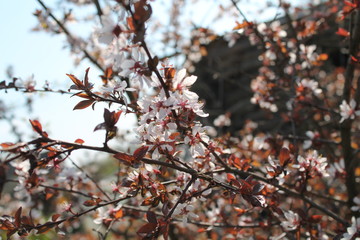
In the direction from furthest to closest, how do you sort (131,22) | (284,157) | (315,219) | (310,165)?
(315,219) < (310,165) < (284,157) < (131,22)

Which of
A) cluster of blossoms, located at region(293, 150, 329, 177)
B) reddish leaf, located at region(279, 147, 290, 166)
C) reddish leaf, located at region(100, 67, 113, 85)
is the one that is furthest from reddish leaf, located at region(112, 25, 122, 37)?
cluster of blossoms, located at region(293, 150, 329, 177)

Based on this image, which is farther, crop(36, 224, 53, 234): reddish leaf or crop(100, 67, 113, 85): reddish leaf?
crop(100, 67, 113, 85): reddish leaf

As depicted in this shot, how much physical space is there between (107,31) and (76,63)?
9.17ft

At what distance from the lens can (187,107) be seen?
1114 mm

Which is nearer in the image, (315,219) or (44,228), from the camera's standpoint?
(44,228)

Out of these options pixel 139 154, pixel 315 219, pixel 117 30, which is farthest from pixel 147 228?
pixel 315 219

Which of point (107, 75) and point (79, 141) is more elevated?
point (107, 75)

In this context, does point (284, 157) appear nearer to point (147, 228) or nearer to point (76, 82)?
point (147, 228)

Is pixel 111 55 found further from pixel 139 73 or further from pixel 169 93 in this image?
pixel 169 93

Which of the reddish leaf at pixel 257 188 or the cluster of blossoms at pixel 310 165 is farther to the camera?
the cluster of blossoms at pixel 310 165

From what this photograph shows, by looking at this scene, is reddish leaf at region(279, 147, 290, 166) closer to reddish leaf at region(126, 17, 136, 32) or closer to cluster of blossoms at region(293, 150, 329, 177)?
cluster of blossoms at region(293, 150, 329, 177)

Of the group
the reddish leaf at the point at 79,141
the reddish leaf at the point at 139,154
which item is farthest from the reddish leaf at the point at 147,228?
the reddish leaf at the point at 79,141

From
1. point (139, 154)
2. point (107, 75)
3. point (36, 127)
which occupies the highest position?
point (107, 75)

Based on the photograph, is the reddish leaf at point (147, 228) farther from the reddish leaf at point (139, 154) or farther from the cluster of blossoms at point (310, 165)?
the cluster of blossoms at point (310, 165)
